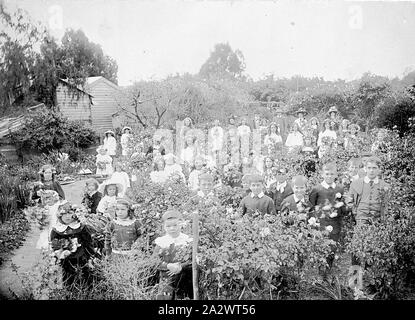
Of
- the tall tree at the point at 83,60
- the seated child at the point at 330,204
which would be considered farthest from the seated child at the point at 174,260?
the tall tree at the point at 83,60

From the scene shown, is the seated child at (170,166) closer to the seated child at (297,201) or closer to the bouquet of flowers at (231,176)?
the bouquet of flowers at (231,176)

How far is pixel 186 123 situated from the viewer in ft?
18.5

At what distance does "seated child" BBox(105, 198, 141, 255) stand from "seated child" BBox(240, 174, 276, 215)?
3.74ft

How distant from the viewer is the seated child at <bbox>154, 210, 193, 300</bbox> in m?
3.02

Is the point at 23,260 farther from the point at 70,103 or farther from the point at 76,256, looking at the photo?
the point at 70,103

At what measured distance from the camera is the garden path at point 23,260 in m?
3.33

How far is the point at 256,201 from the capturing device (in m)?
3.50

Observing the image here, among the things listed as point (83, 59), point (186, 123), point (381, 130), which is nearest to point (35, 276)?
point (83, 59)

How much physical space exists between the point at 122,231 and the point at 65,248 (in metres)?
0.53

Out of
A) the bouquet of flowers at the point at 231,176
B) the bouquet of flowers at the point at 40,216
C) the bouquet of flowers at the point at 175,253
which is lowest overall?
the bouquet of flowers at the point at 175,253

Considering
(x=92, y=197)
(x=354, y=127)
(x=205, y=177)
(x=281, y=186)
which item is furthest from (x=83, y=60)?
(x=354, y=127)

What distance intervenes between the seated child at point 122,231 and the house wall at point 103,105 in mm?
1634
